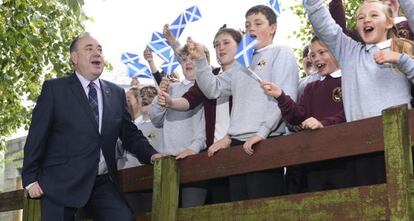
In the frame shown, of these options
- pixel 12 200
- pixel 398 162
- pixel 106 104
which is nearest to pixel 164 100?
pixel 106 104

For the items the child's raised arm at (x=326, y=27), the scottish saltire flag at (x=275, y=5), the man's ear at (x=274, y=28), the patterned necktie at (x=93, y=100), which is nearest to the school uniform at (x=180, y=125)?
the patterned necktie at (x=93, y=100)

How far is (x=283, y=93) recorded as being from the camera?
5066 mm

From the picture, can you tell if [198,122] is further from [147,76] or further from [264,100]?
[147,76]

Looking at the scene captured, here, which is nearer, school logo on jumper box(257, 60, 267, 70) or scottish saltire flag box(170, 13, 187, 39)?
school logo on jumper box(257, 60, 267, 70)

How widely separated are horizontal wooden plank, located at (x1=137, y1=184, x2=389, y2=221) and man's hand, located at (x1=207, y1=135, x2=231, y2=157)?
16.5 inches

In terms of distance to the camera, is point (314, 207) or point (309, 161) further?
point (309, 161)

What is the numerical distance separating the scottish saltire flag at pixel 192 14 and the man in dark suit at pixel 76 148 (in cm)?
105

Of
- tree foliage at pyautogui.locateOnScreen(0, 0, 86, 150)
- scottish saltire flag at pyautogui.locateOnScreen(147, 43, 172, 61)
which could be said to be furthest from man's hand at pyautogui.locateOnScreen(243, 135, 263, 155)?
tree foliage at pyautogui.locateOnScreen(0, 0, 86, 150)

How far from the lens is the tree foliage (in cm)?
1263

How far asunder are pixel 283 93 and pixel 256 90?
615 millimetres

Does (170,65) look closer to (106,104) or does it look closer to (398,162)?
(106,104)

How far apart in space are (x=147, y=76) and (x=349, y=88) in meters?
3.06

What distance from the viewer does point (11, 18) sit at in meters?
12.7

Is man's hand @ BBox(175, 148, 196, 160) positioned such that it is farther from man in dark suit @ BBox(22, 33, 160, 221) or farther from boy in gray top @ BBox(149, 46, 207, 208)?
man in dark suit @ BBox(22, 33, 160, 221)
